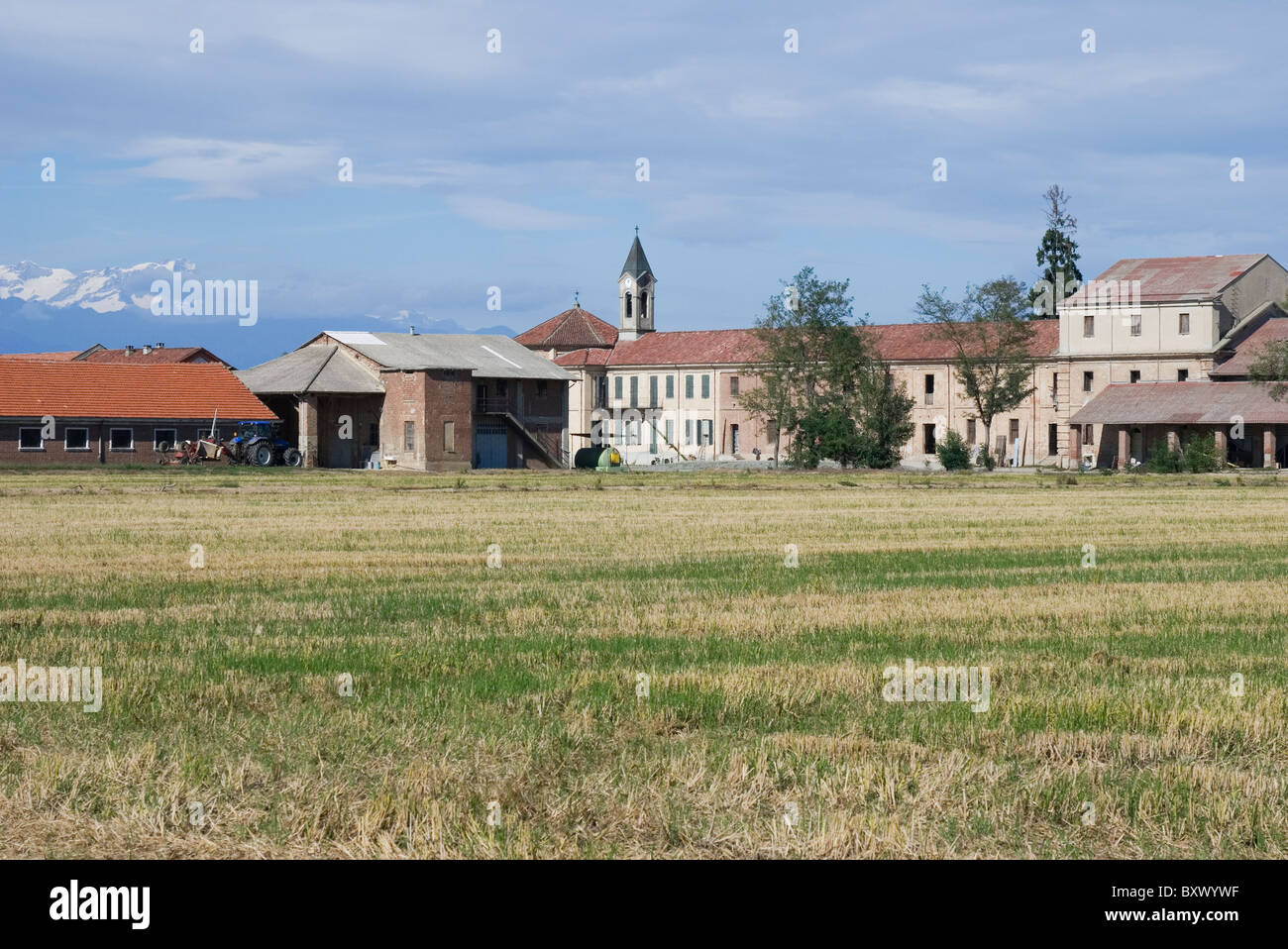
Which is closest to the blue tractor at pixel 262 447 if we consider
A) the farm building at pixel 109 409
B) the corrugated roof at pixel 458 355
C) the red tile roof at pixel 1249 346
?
the farm building at pixel 109 409

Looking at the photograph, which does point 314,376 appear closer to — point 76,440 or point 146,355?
point 76,440

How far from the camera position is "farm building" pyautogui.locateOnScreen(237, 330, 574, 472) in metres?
90.1

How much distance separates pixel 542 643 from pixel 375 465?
7732 centimetres

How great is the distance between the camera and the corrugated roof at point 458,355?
309 ft

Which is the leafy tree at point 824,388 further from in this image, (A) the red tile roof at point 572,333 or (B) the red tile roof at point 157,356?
(B) the red tile roof at point 157,356

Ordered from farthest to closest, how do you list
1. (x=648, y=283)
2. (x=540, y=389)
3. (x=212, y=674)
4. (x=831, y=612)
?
1. (x=648, y=283)
2. (x=540, y=389)
3. (x=831, y=612)
4. (x=212, y=674)

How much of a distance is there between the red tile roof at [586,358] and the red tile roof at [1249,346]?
163 feet

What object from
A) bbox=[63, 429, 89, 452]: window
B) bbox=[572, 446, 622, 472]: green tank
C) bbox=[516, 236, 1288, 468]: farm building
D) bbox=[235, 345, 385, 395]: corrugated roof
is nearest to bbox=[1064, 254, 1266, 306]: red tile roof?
bbox=[516, 236, 1288, 468]: farm building

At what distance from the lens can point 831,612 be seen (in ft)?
57.7

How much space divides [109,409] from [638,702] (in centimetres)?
7915

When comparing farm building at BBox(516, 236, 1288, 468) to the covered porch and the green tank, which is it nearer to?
the covered porch

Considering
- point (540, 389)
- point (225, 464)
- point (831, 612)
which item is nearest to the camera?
point (831, 612)
